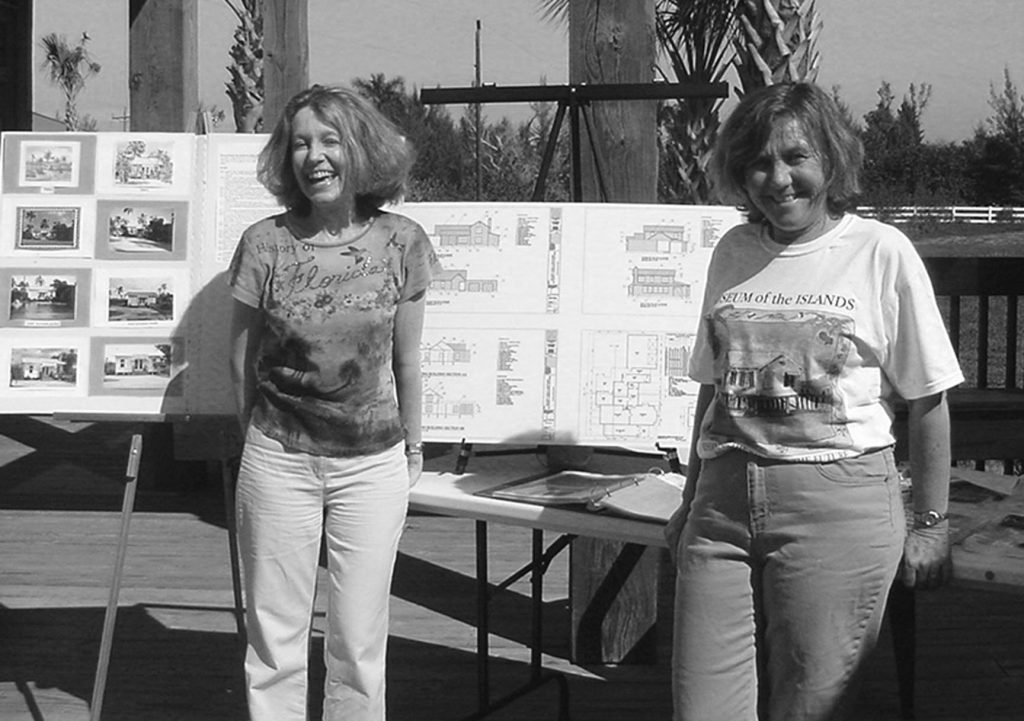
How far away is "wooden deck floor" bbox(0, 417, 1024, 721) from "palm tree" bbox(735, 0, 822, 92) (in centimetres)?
216

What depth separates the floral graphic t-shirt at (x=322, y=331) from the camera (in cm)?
280

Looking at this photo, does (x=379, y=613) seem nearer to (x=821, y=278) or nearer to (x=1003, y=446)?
(x=821, y=278)

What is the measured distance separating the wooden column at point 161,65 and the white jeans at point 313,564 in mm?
3267

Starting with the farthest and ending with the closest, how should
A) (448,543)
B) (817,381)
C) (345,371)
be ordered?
(448,543) < (345,371) < (817,381)

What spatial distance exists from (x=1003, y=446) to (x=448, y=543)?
7.50 ft

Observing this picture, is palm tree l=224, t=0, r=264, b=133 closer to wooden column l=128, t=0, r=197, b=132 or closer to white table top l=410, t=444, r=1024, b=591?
wooden column l=128, t=0, r=197, b=132

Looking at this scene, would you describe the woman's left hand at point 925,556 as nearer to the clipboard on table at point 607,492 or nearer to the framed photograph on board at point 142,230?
the clipboard on table at point 607,492

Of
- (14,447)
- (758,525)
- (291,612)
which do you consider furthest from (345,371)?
(14,447)

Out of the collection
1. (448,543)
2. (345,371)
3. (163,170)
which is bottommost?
(448,543)

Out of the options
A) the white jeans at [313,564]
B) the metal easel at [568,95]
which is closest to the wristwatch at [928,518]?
the white jeans at [313,564]

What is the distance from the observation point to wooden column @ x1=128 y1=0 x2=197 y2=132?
5.78m

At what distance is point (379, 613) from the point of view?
2.93m

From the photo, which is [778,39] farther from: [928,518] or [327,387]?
[928,518]

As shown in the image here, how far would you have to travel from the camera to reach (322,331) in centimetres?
279
